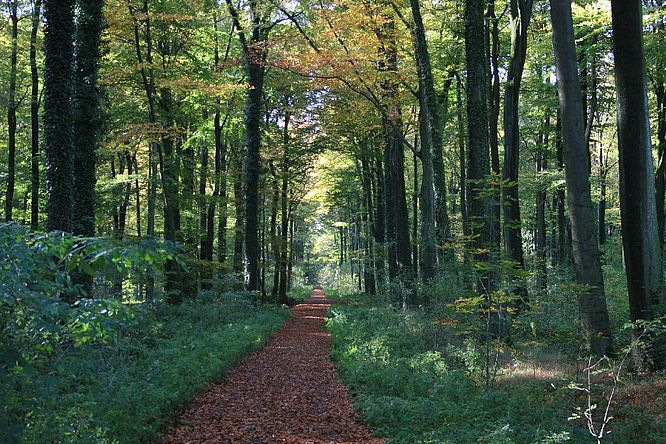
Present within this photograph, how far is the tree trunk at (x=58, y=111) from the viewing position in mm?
8305

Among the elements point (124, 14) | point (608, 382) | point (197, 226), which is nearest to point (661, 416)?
point (608, 382)

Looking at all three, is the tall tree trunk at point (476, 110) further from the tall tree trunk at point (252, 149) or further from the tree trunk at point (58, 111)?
the tall tree trunk at point (252, 149)

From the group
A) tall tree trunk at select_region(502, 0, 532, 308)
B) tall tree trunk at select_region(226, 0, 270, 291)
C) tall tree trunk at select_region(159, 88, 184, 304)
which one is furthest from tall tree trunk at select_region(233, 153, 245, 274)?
tall tree trunk at select_region(502, 0, 532, 308)

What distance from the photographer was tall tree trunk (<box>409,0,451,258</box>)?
504 inches

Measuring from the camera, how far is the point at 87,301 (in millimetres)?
3127

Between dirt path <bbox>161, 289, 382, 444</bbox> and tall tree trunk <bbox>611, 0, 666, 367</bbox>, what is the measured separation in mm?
4325

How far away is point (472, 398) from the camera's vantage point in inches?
241

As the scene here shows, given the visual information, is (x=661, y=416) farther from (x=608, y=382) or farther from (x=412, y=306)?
(x=412, y=306)

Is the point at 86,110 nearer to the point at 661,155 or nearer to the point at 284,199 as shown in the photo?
the point at 284,199

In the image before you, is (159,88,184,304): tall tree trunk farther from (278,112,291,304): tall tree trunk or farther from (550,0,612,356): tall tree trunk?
(550,0,612,356): tall tree trunk

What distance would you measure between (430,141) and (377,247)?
11.8 m

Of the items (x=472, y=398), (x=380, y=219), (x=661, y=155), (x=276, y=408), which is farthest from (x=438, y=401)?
(x=380, y=219)

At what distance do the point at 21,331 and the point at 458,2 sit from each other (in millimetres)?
15782

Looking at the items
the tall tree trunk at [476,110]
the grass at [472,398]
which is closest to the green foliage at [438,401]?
the grass at [472,398]
